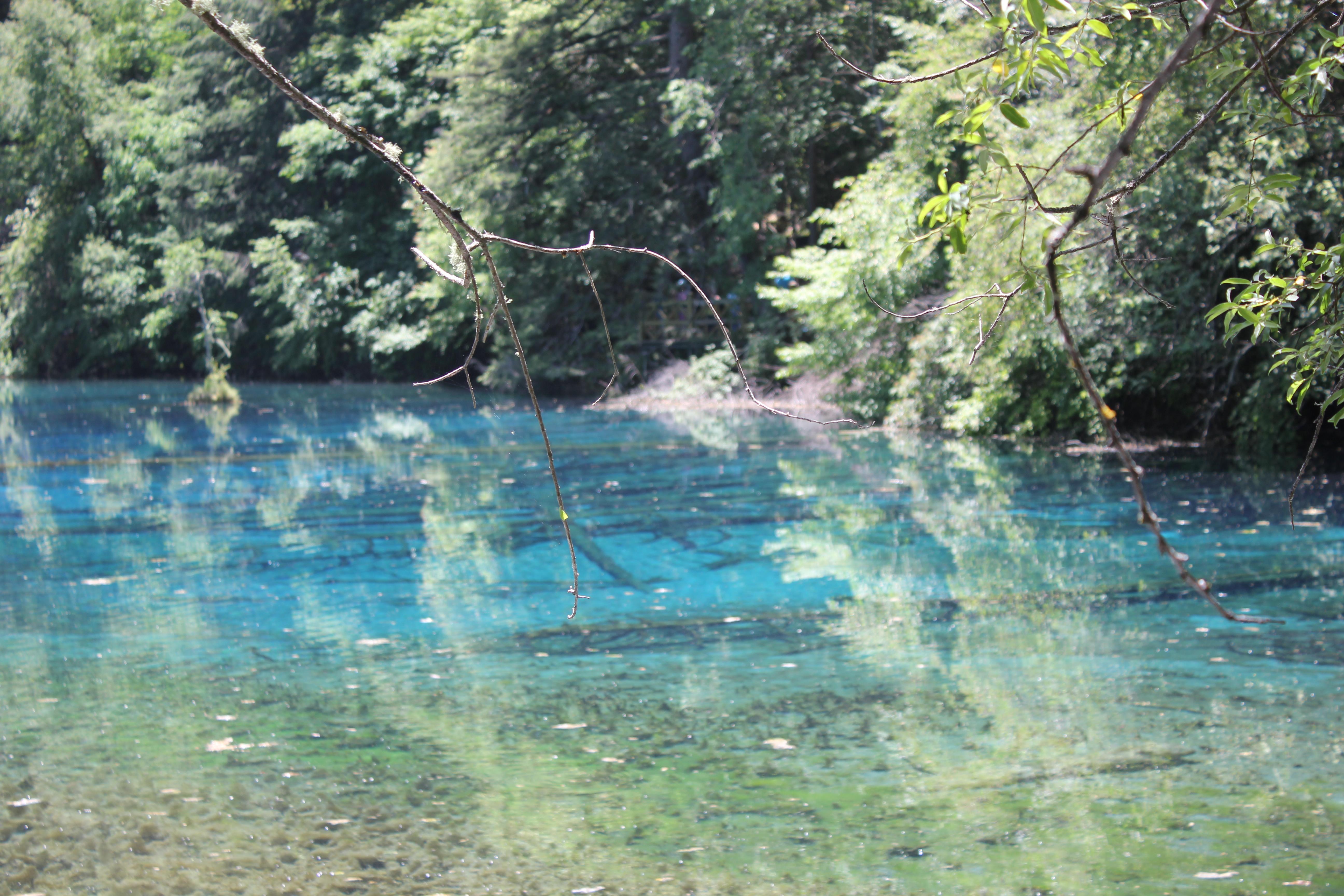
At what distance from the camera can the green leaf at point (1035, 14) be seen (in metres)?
1.95

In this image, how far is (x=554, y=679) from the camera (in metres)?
6.04

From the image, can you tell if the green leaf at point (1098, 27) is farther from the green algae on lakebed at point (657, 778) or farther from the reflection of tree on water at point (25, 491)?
the reflection of tree on water at point (25, 491)

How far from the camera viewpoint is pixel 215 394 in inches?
955

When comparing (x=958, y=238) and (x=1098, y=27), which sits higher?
(x=1098, y=27)

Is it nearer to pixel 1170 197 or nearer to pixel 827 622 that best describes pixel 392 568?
pixel 827 622

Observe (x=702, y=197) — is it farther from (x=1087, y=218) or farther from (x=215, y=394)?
(x=1087, y=218)

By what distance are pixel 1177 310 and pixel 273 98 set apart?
26407 millimetres

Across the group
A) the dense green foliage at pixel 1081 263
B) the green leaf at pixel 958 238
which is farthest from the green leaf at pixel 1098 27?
the dense green foliage at pixel 1081 263

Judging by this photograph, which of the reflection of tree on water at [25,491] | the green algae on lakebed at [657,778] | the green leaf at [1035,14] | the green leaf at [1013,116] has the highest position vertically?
the green leaf at [1035,14]

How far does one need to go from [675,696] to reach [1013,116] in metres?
4.06

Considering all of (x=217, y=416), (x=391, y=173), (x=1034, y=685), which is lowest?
(x=1034, y=685)

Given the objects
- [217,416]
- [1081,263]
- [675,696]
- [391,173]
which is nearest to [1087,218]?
[675,696]

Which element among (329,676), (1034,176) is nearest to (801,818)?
(329,676)

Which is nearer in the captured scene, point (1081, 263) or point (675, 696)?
point (675, 696)
